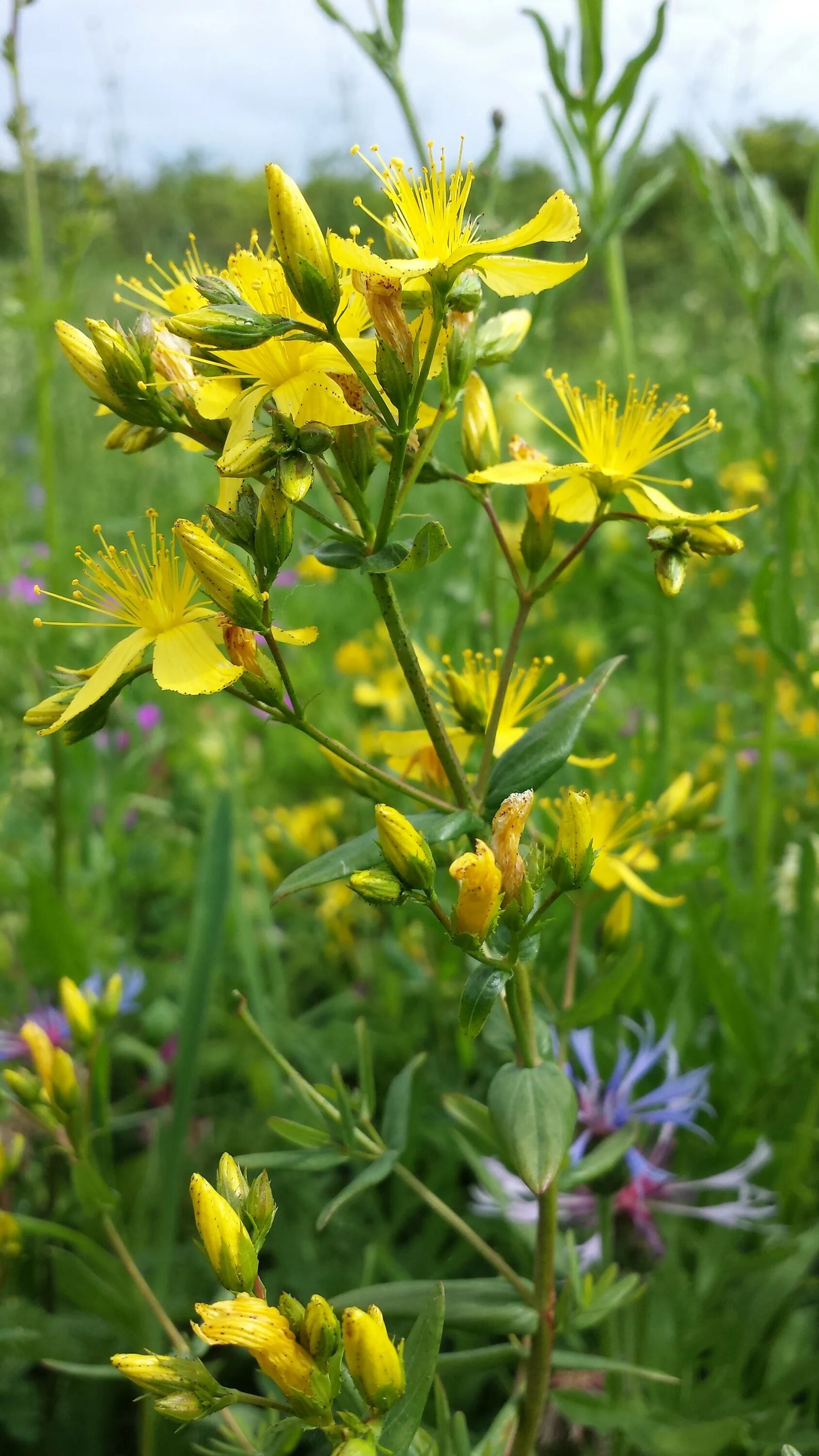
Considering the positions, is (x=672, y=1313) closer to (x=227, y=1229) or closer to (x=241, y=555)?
(x=227, y=1229)

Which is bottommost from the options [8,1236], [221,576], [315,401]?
[8,1236]

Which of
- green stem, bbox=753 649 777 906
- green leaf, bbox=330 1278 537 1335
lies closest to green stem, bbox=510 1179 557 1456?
green leaf, bbox=330 1278 537 1335

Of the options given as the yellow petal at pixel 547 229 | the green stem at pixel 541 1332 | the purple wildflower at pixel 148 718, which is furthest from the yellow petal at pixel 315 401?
the purple wildflower at pixel 148 718

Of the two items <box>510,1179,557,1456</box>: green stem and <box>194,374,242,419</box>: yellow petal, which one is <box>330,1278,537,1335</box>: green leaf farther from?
<box>194,374,242,419</box>: yellow petal

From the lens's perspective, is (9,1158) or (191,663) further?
(9,1158)

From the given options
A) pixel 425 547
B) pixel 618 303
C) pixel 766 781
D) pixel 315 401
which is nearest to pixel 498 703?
pixel 425 547

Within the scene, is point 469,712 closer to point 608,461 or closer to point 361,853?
point 361,853

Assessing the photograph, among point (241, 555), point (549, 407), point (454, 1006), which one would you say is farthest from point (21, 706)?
point (549, 407)
